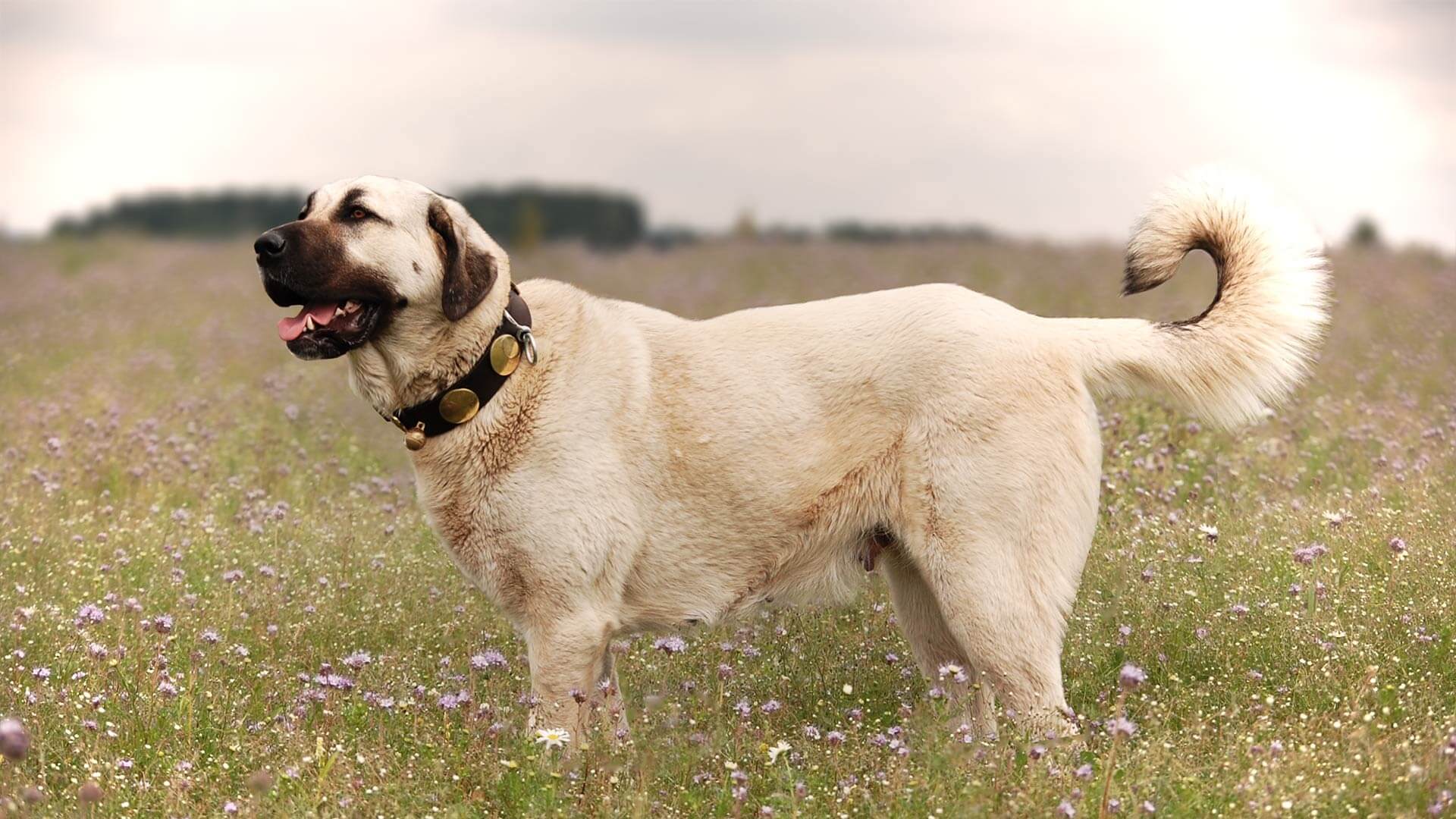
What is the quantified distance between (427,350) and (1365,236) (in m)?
20.6

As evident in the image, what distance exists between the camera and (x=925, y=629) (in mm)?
5117

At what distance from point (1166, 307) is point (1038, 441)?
8.20 m

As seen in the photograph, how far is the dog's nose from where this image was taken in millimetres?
4344

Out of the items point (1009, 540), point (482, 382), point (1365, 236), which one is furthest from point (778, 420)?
point (1365, 236)

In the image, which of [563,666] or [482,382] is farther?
[482,382]

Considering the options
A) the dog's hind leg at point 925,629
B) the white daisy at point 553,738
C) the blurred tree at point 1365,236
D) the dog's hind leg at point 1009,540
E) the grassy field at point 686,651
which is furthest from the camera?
the blurred tree at point 1365,236

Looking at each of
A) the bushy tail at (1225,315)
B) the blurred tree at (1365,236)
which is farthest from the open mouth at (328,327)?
the blurred tree at (1365,236)

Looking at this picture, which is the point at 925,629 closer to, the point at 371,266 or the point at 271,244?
the point at 371,266

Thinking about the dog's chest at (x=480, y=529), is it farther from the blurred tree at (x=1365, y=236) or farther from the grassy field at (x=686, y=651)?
the blurred tree at (x=1365, y=236)

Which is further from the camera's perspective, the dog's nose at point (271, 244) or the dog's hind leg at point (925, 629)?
the dog's hind leg at point (925, 629)

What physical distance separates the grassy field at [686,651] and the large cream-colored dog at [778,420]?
0.39 metres

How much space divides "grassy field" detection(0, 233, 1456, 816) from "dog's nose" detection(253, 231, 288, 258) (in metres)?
1.37

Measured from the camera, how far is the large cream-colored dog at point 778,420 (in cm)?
448

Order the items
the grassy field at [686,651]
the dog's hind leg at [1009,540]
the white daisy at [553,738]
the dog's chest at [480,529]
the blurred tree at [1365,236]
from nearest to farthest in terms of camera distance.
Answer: the grassy field at [686,651], the white daisy at [553,738], the dog's hind leg at [1009,540], the dog's chest at [480,529], the blurred tree at [1365,236]
